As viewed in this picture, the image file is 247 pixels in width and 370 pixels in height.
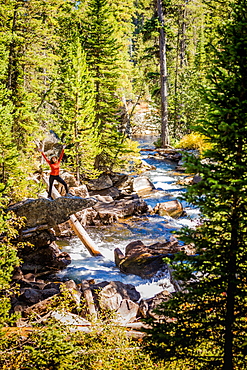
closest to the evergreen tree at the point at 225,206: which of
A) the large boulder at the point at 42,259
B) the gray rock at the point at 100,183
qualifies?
the large boulder at the point at 42,259

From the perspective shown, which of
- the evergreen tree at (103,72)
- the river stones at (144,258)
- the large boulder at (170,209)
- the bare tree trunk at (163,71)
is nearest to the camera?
the river stones at (144,258)

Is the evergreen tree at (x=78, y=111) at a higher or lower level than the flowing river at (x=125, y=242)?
higher

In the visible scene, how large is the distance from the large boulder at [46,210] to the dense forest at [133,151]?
2.75 feet

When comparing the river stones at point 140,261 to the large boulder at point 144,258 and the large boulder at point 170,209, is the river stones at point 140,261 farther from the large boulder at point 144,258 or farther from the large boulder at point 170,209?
the large boulder at point 170,209

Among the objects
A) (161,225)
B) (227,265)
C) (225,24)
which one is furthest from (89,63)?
(227,265)

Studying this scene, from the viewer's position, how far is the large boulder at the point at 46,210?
37.7 feet

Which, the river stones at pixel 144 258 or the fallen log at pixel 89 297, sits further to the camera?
the river stones at pixel 144 258

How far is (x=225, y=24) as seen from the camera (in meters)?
4.43

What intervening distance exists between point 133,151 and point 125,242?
8554mm

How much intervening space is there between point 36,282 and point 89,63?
15.7 meters

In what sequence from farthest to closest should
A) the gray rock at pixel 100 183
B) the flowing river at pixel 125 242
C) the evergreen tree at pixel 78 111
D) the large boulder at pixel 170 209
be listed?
1. the gray rock at pixel 100 183
2. the evergreen tree at pixel 78 111
3. the large boulder at pixel 170 209
4. the flowing river at pixel 125 242

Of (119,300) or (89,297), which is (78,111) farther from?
(119,300)

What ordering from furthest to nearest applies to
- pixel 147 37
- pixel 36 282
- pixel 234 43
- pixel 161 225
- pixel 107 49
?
pixel 147 37 < pixel 107 49 < pixel 161 225 < pixel 36 282 < pixel 234 43

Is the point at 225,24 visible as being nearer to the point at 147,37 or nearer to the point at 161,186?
the point at 161,186
